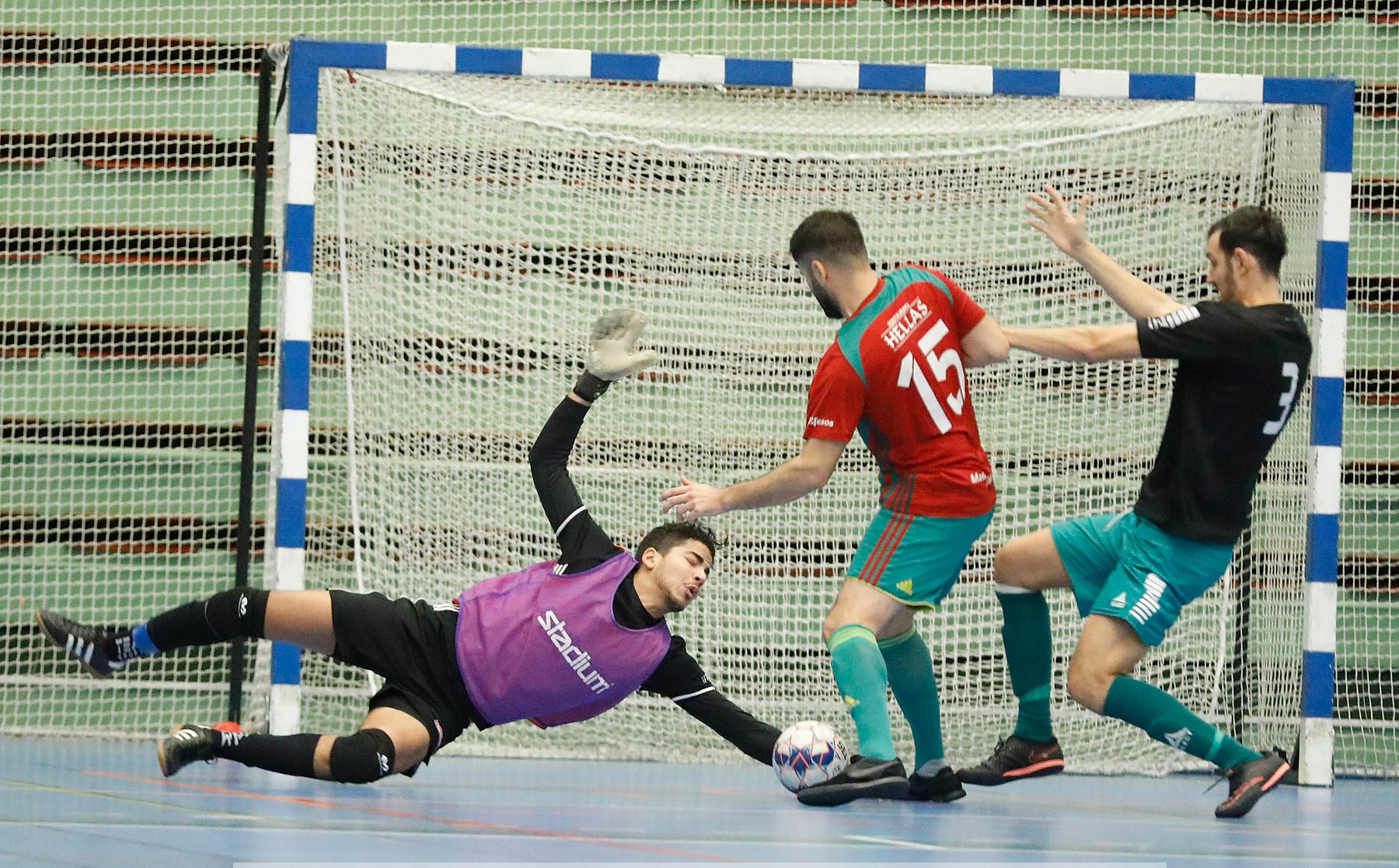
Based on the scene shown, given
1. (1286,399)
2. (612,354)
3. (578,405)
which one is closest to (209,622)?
(578,405)

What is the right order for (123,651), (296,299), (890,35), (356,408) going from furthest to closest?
(890,35) < (356,408) < (296,299) < (123,651)

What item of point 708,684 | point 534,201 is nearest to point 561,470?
point 708,684

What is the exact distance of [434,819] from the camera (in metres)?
3.72

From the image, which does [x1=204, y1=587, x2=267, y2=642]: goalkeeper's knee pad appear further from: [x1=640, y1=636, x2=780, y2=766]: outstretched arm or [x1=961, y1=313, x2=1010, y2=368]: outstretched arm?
[x1=961, y1=313, x2=1010, y2=368]: outstretched arm

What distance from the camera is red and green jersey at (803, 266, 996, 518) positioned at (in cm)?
410

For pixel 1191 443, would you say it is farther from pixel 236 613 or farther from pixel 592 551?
pixel 236 613

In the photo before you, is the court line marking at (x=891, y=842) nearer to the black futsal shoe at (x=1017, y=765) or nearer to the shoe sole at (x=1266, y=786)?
the black futsal shoe at (x=1017, y=765)

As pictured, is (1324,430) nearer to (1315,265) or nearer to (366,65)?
(1315,265)

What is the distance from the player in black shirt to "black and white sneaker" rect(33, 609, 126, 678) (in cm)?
264

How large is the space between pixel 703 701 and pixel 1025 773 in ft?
3.21

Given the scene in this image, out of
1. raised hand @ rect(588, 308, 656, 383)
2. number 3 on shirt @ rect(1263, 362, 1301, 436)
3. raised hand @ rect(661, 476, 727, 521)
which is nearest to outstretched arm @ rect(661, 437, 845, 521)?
raised hand @ rect(661, 476, 727, 521)

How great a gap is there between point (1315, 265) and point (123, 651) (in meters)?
4.34

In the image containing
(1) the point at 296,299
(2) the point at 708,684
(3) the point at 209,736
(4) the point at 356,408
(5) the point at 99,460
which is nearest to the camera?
(3) the point at 209,736

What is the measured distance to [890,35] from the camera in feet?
24.3
